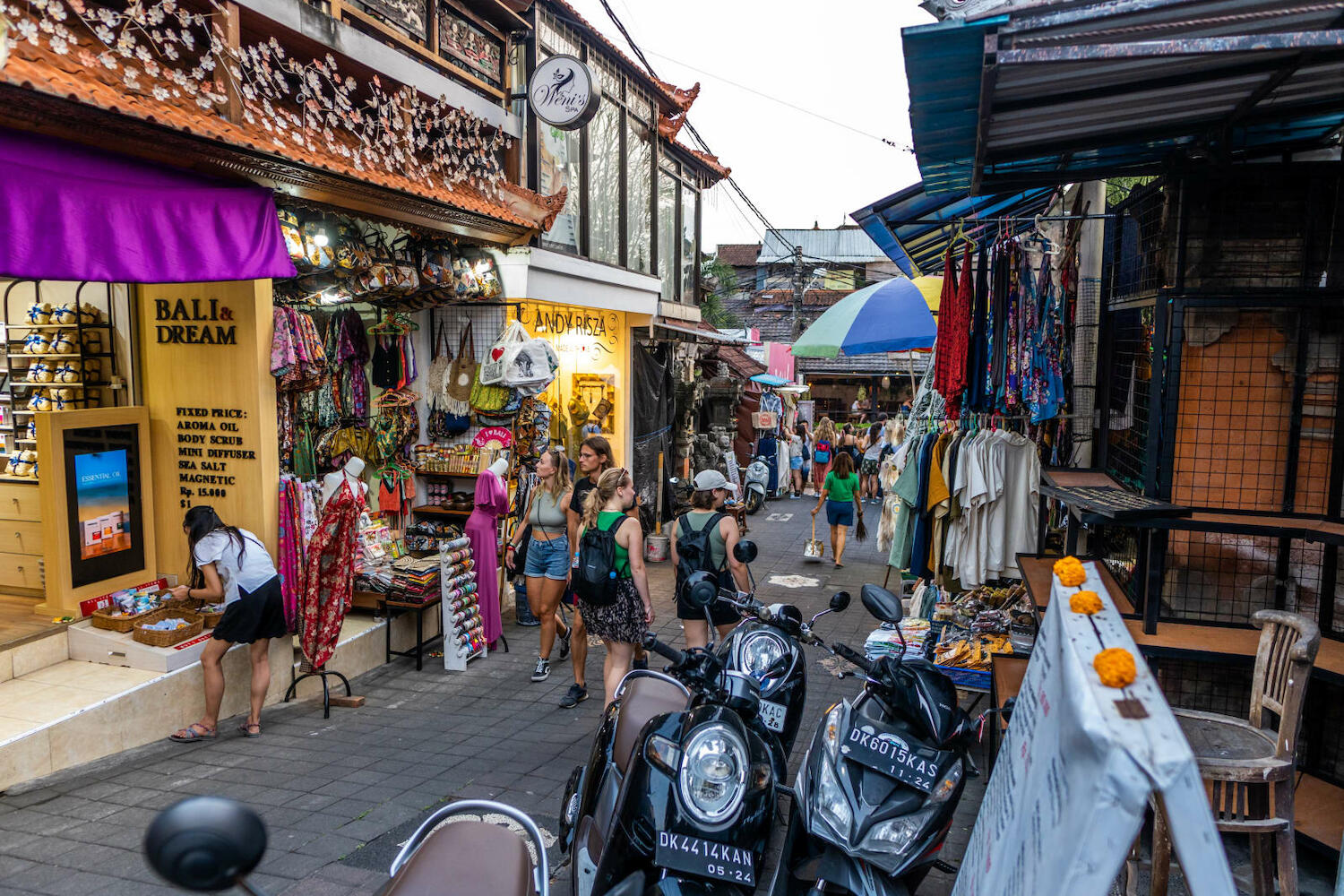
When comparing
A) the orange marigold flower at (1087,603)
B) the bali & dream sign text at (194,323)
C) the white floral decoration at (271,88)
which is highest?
the white floral decoration at (271,88)

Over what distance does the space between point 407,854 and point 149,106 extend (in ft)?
15.2

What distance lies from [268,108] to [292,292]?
1580 mm

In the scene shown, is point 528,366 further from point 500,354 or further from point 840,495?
point 840,495

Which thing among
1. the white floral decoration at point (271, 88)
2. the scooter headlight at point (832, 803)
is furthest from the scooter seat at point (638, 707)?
the white floral decoration at point (271, 88)

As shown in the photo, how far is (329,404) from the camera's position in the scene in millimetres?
8164

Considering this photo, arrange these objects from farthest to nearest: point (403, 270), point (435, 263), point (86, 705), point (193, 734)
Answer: point (435, 263), point (403, 270), point (193, 734), point (86, 705)

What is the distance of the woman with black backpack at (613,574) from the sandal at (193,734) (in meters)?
2.69

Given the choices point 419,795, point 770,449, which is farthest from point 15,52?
point 770,449

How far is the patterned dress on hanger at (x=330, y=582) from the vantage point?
667 centimetres

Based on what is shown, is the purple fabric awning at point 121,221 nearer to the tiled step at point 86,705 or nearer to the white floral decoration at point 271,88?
the white floral decoration at point 271,88

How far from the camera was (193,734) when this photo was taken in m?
5.93

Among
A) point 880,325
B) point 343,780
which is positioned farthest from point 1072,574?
point 880,325

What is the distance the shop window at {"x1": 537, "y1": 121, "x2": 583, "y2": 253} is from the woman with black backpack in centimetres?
500

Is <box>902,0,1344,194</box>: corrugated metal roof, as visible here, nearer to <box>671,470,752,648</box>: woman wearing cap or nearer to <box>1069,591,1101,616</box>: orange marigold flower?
<box>1069,591,1101,616</box>: orange marigold flower
